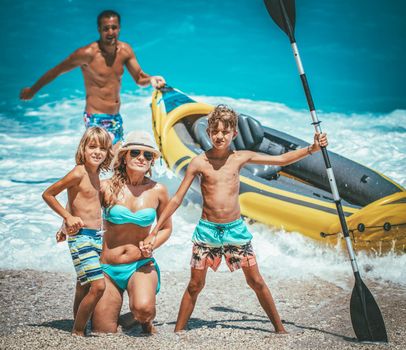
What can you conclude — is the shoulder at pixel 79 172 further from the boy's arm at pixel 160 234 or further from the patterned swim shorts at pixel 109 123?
the patterned swim shorts at pixel 109 123

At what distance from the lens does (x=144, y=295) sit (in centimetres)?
330

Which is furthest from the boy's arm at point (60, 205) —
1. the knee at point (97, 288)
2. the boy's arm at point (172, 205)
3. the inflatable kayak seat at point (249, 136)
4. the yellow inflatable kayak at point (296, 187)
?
the inflatable kayak seat at point (249, 136)

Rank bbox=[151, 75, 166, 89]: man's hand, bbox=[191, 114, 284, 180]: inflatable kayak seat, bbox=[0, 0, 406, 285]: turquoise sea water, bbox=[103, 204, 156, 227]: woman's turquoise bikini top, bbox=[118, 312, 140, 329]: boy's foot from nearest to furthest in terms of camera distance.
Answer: bbox=[103, 204, 156, 227]: woman's turquoise bikini top < bbox=[118, 312, 140, 329]: boy's foot < bbox=[151, 75, 166, 89]: man's hand < bbox=[191, 114, 284, 180]: inflatable kayak seat < bbox=[0, 0, 406, 285]: turquoise sea water

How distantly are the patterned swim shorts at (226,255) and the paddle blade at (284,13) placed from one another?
1.33 m

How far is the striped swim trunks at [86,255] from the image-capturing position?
3188 millimetres

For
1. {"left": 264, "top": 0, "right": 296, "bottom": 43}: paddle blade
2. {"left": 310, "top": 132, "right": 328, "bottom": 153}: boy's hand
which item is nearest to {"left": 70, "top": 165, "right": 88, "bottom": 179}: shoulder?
{"left": 310, "top": 132, "right": 328, "bottom": 153}: boy's hand

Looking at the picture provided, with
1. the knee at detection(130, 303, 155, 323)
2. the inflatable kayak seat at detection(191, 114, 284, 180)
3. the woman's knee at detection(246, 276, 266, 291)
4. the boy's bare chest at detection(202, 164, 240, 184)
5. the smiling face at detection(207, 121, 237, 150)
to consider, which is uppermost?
the inflatable kayak seat at detection(191, 114, 284, 180)

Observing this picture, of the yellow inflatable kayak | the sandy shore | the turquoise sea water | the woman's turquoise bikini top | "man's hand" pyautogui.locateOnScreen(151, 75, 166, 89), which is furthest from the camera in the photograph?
the turquoise sea water

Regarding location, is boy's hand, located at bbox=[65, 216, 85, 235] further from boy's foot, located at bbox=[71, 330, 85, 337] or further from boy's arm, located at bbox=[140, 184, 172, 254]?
boy's foot, located at bbox=[71, 330, 85, 337]

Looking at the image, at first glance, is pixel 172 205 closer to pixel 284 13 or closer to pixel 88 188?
pixel 88 188

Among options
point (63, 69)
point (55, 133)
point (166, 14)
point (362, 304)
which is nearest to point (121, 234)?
point (362, 304)

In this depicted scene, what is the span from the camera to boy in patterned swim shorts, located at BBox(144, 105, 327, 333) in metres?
3.28

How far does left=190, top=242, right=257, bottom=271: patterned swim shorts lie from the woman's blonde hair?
0.54 m

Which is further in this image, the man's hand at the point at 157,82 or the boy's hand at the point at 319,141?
the man's hand at the point at 157,82
